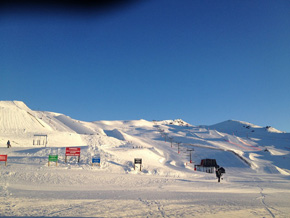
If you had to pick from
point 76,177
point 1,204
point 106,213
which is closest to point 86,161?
point 76,177

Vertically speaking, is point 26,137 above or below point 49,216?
above

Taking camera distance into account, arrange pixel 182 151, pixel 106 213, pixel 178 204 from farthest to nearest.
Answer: pixel 182 151
pixel 178 204
pixel 106 213

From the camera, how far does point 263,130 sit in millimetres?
113312

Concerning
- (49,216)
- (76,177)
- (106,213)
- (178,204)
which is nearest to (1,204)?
(49,216)

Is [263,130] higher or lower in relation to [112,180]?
higher

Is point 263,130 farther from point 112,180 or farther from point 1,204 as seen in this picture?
point 1,204

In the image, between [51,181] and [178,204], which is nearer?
[178,204]

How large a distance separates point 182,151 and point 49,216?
146 feet

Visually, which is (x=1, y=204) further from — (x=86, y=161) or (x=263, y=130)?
(x=263, y=130)

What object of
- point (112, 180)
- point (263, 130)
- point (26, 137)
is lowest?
point (112, 180)

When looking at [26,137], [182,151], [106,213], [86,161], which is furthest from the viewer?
[182,151]

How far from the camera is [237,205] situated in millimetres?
8852

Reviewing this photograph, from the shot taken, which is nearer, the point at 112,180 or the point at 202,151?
the point at 112,180

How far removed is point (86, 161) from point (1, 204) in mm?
15932
